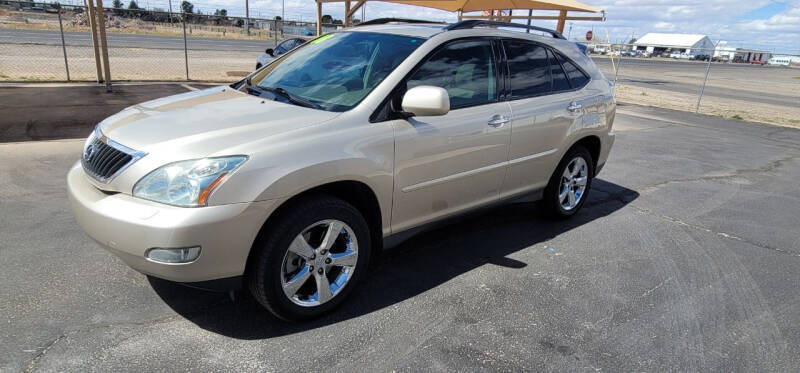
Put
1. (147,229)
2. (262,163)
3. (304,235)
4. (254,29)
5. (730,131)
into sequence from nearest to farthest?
(147,229), (262,163), (304,235), (730,131), (254,29)

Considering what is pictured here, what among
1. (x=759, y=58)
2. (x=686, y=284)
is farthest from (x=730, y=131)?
(x=759, y=58)

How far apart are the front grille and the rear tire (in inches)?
139

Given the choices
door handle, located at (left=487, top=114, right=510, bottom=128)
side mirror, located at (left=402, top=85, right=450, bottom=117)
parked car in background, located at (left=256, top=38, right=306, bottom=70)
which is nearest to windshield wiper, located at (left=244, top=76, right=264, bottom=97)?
side mirror, located at (left=402, top=85, right=450, bottom=117)

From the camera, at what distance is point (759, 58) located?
87.6 meters

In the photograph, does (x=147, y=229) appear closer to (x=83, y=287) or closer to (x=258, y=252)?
(x=258, y=252)

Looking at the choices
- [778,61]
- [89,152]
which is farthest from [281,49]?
[778,61]

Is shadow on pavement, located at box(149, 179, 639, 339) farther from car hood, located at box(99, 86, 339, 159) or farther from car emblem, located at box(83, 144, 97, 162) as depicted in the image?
car hood, located at box(99, 86, 339, 159)

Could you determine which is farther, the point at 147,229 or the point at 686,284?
the point at 686,284

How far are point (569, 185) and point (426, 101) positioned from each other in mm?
2481

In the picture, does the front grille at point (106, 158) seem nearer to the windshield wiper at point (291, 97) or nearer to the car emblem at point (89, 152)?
the car emblem at point (89, 152)

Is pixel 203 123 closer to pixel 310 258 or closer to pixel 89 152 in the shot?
pixel 89 152

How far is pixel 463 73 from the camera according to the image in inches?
148

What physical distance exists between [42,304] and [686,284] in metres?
4.40

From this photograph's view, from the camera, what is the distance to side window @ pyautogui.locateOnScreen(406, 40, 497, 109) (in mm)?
3523
